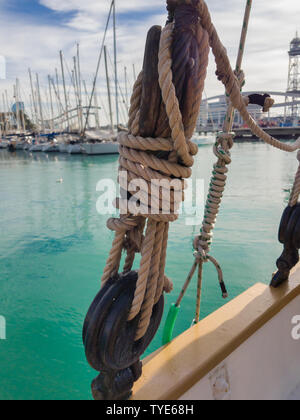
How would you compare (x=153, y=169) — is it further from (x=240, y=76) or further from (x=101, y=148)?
(x=101, y=148)

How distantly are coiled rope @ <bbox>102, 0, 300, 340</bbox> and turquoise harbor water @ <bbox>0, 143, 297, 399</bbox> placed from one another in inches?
73.9

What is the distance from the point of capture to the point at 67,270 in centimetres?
402

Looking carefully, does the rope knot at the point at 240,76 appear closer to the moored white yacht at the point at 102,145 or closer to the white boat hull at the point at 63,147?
the moored white yacht at the point at 102,145

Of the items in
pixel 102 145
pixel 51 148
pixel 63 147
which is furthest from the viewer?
pixel 51 148

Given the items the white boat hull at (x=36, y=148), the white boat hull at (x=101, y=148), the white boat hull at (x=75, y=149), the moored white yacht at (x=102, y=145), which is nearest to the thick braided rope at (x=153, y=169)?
the moored white yacht at (x=102, y=145)

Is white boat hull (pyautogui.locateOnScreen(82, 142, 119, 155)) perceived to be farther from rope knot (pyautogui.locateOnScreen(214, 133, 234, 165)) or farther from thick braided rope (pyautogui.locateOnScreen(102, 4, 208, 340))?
thick braided rope (pyautogui.locateOnScreen(102, 4, 208, 340))

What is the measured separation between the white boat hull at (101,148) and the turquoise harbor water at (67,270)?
49.2 ft

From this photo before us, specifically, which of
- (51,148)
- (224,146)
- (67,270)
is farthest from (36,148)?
(224,146)

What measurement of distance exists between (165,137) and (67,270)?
12.0 ft

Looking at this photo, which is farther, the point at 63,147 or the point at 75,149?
the point at 63,147

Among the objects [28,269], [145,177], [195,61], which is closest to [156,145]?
A: [145,177]

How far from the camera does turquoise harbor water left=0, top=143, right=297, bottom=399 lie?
235 centimetres

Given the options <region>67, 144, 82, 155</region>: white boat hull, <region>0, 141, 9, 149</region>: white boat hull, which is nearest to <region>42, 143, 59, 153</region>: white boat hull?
<region>67, 144, 82, 155</region>: white boat hull

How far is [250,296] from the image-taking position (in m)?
1.43
